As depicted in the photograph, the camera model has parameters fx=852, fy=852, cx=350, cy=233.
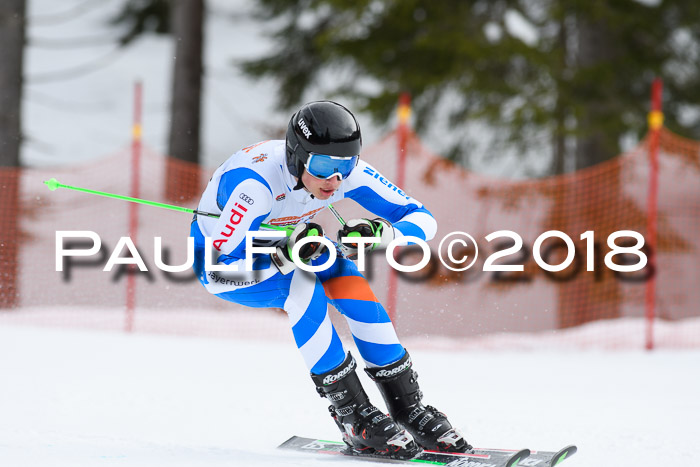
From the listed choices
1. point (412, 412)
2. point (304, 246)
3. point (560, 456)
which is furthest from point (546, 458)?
point (304, 246)

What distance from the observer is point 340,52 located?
11.9 m

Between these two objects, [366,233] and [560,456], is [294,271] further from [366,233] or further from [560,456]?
[560,456]

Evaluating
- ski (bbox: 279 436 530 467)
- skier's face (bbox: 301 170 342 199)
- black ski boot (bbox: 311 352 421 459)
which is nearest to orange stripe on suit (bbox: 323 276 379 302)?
black ski boot (bbox: 311 352 421 459)

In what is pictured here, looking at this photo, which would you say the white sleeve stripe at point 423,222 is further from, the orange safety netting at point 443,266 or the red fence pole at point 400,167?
the orange safety netting at point 443,266

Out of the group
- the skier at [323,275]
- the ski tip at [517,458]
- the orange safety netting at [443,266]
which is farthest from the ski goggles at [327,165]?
the orange safety netting at [443,266]

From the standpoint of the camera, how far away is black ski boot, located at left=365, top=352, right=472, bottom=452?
3.46 metres

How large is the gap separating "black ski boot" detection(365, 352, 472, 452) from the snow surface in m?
Result: 0.38

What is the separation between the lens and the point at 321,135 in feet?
10.9

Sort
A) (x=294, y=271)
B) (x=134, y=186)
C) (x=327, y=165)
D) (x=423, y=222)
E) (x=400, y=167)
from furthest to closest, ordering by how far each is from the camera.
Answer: (x=134, y=186)
(x=400, y=167)
(x=423, y=222)
(x=294, y=271)
(x=327, y=165)

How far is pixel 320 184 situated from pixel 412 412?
1.02 metres

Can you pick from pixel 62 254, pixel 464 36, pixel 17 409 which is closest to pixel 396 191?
pixel 17 409

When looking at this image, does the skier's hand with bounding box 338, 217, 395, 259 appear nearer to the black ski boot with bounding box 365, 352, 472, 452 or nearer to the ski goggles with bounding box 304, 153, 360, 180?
the ski goggles with bounding box 304, 153, 360, 180

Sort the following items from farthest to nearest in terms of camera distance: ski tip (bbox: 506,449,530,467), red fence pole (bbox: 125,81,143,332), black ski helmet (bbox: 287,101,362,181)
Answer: red fence pole (bbox: 125,81,143,332)
black ski helmet (bbox: 287,101,362,181)
ski tip (bbox: 506,449,530,467)

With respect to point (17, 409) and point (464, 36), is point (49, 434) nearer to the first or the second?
point (17, 409)
